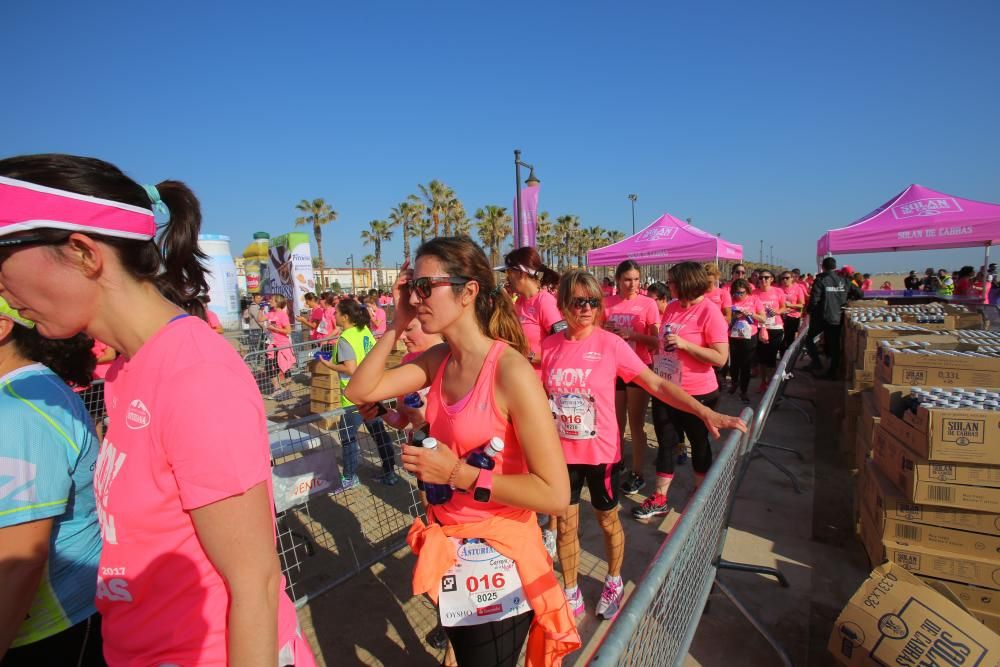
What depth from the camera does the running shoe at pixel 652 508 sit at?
13.6 feet

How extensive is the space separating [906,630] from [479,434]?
2317 mm

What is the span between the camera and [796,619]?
2965 millimetres

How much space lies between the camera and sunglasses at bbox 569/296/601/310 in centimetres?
317

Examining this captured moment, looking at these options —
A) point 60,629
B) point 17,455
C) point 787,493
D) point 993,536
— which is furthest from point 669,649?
point 787,493

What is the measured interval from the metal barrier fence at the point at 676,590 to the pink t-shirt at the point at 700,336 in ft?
4.78

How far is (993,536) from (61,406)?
446 centimetres

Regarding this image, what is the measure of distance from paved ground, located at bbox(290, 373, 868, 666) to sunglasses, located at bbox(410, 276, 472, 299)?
2.29 metres

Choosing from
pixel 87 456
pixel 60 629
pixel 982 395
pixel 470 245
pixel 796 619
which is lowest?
pixel 796 619

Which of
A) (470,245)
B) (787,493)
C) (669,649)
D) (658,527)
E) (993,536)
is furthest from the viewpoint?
(787,493)

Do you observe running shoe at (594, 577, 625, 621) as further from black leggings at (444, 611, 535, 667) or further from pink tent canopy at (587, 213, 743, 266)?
pink tent canopy at (587, 213, 743, 266)

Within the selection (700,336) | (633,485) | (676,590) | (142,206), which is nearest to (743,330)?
(700,336)

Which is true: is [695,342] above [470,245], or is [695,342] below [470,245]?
below

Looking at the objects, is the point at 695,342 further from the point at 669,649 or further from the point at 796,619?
the point at 669,649

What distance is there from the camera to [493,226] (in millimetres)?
49250
